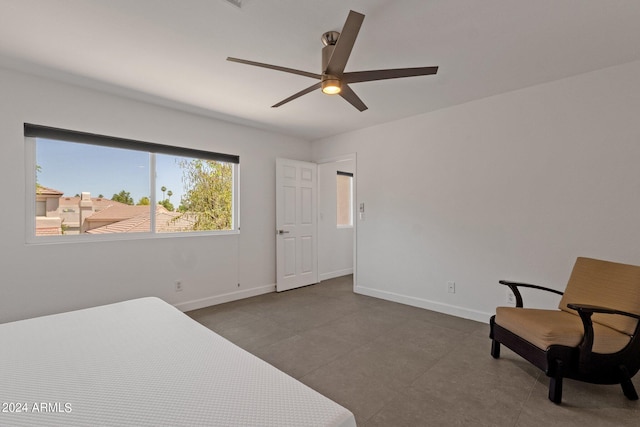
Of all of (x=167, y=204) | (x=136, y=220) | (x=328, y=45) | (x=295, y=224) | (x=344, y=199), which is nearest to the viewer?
(x=328, y=45)

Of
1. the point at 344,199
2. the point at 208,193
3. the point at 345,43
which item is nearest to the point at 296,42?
the point at 345,43

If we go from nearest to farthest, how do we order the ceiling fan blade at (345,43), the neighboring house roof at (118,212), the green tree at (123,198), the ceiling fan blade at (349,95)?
the ceiling fan blade at (345,43) < the ceiling fan blade at (349,95) < the neighboring house roof at (118,212) < the green tree at (123,198)

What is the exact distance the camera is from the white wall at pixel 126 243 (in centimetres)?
261

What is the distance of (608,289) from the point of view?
2158 millimetres

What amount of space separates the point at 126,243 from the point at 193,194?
1.00 meters

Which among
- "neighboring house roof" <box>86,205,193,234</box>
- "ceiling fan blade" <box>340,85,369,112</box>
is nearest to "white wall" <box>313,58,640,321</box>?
"ceiling fan blade" <box>340,85,369,112</box>

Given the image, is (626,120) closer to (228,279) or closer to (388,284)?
(388,284)

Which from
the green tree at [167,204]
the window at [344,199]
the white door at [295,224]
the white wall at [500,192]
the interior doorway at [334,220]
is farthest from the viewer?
the window at [344,199]

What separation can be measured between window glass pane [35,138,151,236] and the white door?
183cm

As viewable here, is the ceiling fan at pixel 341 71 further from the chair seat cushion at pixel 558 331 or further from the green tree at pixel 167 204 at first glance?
the green tree at pixel 167 204

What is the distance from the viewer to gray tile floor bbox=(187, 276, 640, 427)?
1.78 m

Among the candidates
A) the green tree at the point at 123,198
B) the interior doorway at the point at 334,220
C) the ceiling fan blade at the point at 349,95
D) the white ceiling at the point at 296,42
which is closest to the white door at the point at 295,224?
the interior doorway at the point at 334,220

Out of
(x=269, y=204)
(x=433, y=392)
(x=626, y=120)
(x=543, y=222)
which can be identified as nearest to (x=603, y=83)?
(x=626, y=120)

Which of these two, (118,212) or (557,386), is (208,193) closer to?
(118,212)
